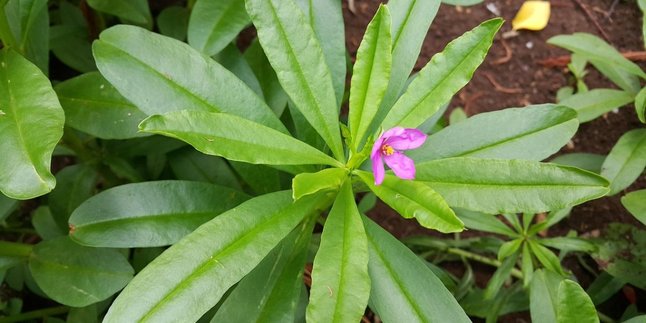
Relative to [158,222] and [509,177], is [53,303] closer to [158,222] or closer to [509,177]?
[158,222]

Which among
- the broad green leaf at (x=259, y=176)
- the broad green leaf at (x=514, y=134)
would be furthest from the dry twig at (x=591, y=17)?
the broad green leaf at (x=259, y=176)

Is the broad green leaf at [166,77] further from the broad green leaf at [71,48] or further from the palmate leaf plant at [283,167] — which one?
the broad green leaf at [71,48]

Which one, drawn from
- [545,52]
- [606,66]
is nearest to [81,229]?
[606,66]

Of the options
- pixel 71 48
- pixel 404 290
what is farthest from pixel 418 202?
pixel 71 48

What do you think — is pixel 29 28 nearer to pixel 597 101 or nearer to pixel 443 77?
pixel 443 77

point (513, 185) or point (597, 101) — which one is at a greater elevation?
point (513, 185)
